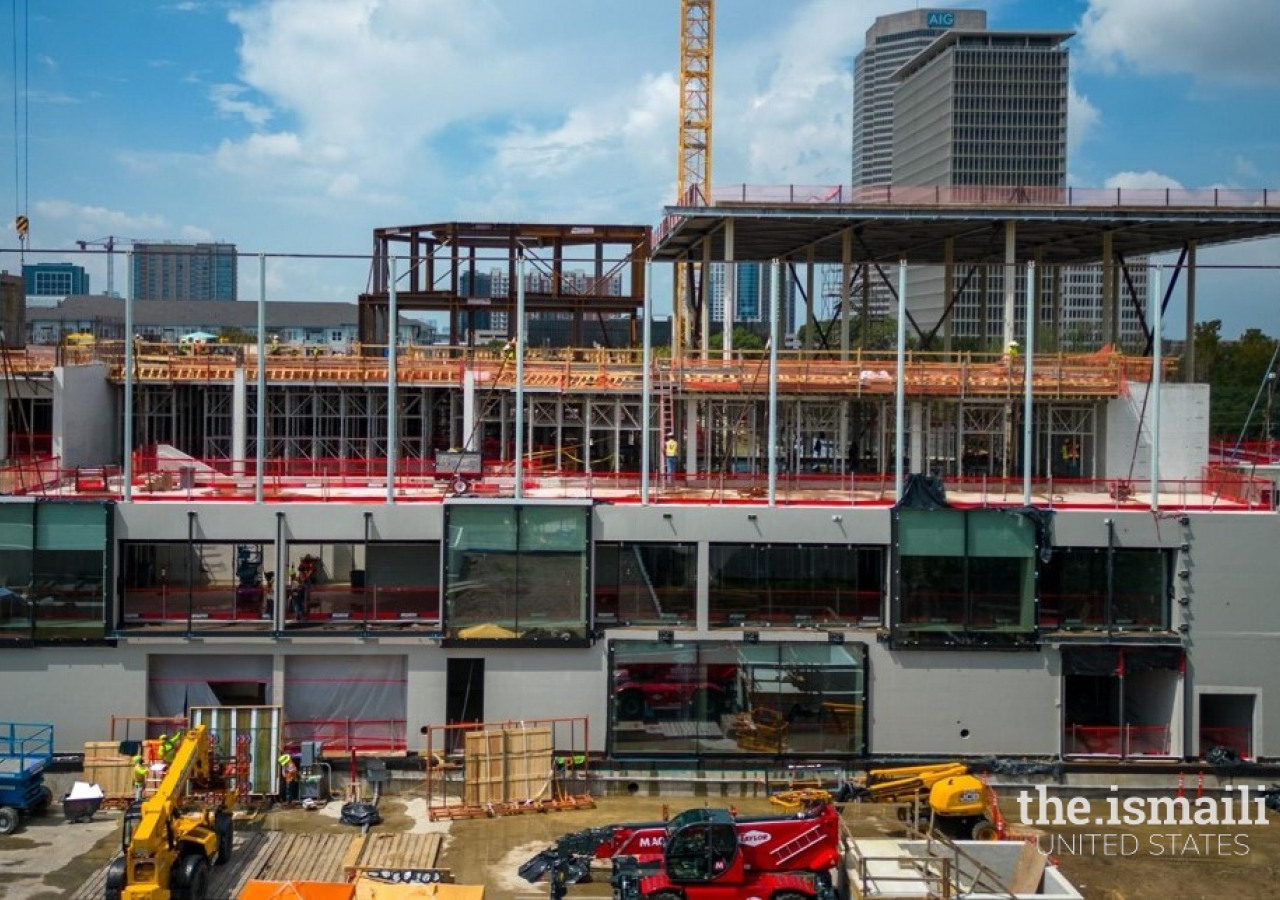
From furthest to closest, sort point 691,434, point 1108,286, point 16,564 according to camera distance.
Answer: point 1108,286, point 691,434, point 16,564

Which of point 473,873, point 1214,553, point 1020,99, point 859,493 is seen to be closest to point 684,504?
point 859,493

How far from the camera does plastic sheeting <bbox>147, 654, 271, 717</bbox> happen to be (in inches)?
1037

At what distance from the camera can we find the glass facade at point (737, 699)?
25938 millimetres

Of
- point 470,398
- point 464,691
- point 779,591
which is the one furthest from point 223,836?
point 470,398

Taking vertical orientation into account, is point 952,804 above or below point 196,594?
below

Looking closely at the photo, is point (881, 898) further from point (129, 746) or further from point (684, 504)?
point (129, 746)

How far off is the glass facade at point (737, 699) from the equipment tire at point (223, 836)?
8.03 meters

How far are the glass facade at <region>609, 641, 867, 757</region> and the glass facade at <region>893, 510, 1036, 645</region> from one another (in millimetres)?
1994

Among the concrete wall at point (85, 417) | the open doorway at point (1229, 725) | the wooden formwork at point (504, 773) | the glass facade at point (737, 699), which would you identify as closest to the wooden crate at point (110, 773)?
the wooden formwork at point (504, 773)

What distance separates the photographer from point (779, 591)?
27.3 metres

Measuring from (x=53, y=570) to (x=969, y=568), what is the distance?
756 inches

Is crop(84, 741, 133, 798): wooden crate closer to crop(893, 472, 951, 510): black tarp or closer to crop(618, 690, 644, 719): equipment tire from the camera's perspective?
crop(618, 690, 644, 719): equipment tire

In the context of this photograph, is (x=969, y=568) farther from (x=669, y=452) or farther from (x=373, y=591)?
(x=373, y=591)

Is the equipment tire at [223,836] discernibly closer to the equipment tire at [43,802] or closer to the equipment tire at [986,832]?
the equipment tire at [43,802]
